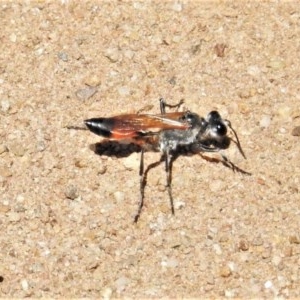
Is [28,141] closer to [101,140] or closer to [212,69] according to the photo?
[101,140]

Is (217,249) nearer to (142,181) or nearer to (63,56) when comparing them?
(142,181)

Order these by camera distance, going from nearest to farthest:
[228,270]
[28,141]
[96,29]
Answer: [228,270]
[28,141]
[96,29]

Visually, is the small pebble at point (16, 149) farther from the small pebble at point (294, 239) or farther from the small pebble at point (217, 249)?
the small pebble at point (294, 239)

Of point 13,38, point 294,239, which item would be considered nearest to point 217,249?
point 294,239

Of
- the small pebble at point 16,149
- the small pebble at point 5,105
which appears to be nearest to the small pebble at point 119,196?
the small pebble at point 16,149

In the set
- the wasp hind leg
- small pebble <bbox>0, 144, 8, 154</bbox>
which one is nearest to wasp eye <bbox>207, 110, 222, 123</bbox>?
the wasp hind leg

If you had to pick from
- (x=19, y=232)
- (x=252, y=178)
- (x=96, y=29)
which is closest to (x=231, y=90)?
(x=252, y=178)

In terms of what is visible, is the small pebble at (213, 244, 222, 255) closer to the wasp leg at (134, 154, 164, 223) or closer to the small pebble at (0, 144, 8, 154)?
the wasp leg at (134, 154, 164, 223)
